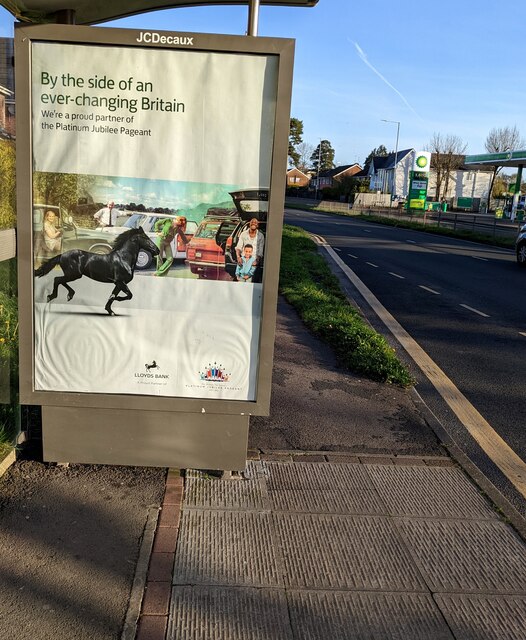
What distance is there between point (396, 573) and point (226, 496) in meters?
1.13

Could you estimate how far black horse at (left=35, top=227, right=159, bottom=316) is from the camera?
377cm

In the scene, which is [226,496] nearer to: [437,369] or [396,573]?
[396,573]

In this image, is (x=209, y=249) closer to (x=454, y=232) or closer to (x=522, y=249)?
(x=522, y=249)

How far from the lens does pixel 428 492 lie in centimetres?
416

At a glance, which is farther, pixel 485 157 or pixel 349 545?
pixel 485 157

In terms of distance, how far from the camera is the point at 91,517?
3.62 m

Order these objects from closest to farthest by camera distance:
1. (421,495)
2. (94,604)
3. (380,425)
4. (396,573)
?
1. (94,604)
2. (396,573)
3. (421,495)
4. (380,425)

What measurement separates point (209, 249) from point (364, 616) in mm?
2052

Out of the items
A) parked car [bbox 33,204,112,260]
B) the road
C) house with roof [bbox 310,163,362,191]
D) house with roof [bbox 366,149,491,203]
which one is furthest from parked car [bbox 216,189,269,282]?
house with roof [bbox 310,163,362,191]

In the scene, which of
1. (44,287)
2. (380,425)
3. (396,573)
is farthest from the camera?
(380,425)

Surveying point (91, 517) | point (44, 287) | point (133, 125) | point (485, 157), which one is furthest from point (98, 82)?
point (485, 157)

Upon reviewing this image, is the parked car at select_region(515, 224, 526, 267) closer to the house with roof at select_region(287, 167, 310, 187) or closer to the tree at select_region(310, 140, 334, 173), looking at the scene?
the house with roof at select_region(287, 167, 310, 187)

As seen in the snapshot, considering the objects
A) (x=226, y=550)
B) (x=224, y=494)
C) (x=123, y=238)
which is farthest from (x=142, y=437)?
(x=123, y=238)

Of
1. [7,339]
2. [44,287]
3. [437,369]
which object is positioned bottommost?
[437,369]
